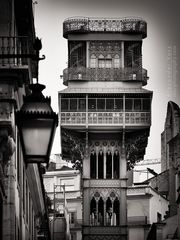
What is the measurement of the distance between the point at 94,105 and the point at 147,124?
4.67 metres

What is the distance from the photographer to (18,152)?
32.1m

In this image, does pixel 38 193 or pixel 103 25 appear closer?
pixel 38 193

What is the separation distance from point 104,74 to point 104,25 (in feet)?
12.3

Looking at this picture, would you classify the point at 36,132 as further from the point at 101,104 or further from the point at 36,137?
the point at 101,104

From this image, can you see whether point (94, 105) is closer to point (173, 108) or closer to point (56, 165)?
point (173, 108)

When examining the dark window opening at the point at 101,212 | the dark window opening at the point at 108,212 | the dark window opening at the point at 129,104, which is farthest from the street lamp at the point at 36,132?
the dark window opening at the point at 101,212

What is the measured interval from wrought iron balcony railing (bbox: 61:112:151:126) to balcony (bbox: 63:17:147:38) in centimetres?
643

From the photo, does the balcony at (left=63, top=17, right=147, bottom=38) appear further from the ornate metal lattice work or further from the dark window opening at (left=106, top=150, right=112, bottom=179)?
the dark window opening at (left=106, top=150, right=112, bottom=179)

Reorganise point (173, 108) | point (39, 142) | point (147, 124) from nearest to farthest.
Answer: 1. point (39, 142)
2. point (147, 124)
3. point (173, 108)

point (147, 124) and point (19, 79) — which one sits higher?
point (19, 79)

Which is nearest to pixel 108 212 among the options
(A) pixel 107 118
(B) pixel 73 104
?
(A) pixel 107 118

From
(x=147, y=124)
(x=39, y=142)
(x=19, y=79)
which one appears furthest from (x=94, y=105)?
(x=39, y=142)

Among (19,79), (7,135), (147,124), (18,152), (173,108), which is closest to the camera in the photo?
(7,135)

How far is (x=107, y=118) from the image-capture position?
3607 inches
